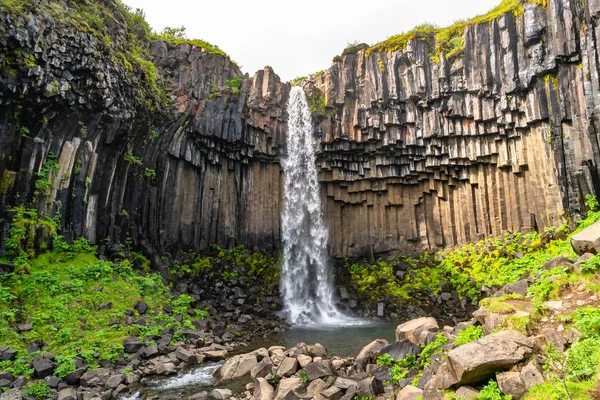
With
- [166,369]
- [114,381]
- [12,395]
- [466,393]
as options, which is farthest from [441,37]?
[12,395]

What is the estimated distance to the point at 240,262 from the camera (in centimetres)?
2344

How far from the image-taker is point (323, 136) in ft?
85.2

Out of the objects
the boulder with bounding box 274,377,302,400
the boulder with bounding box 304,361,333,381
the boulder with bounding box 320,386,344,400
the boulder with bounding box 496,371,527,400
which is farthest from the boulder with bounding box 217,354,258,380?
the boulder with bounding box 496,371,527,400

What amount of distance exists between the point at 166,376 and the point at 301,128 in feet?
61.1

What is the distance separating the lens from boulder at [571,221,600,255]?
26.3 ft

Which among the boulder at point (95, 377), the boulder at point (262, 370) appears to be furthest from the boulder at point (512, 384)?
the boulder at point (95, 377)

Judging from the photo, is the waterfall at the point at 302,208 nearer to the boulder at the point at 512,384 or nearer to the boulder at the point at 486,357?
the boulder at the point at 486,357

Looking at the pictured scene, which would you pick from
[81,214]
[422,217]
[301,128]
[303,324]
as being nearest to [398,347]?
[303,324]

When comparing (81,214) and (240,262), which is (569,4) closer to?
(240,262)

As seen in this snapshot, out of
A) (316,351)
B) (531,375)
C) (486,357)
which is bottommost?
→ (316,351)

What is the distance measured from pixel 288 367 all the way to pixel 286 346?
527cm

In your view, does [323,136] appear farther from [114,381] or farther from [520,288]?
[114,381]

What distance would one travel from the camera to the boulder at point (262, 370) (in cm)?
1021

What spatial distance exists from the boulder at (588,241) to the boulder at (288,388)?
673cm
